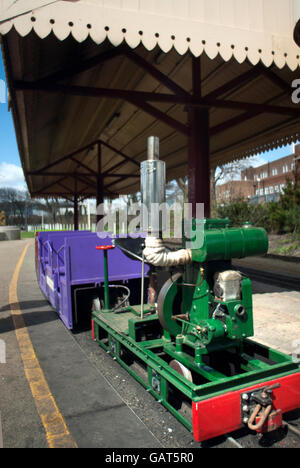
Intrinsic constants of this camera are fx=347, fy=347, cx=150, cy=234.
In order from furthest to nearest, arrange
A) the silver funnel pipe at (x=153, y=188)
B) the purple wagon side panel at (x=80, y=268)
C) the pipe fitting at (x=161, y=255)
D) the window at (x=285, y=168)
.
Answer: the window at (x=285, y=168) → the purple wagon side panel at (x=80, y=268) → the pipe fitting at (x=161, y=255) → the silver funnel pipe at (x=153, y=188)

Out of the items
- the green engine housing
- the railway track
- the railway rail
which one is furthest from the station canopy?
the railway rail

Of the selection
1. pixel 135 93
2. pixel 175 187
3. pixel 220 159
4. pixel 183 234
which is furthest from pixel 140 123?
pixel 175 187

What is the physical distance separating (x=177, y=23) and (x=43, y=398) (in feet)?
15.2

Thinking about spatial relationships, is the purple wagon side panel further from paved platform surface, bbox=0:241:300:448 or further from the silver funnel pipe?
the silver funnel pipe

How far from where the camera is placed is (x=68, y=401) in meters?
3.39

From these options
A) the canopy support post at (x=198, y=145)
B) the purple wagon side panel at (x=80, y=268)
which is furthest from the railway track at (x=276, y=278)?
the purple wagon side panel at (x=80, y=268)

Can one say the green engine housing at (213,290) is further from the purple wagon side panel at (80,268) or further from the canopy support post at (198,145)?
the canopy support post at (198,145)

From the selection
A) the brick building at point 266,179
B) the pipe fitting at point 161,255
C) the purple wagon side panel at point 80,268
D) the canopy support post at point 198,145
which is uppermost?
the brick building at point 266,179

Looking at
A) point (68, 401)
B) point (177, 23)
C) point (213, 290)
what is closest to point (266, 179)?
point (177, 23)

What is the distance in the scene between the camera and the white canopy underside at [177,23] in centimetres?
394

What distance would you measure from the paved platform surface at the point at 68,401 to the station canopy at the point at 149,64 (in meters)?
3.84

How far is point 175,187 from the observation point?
1754 inches
